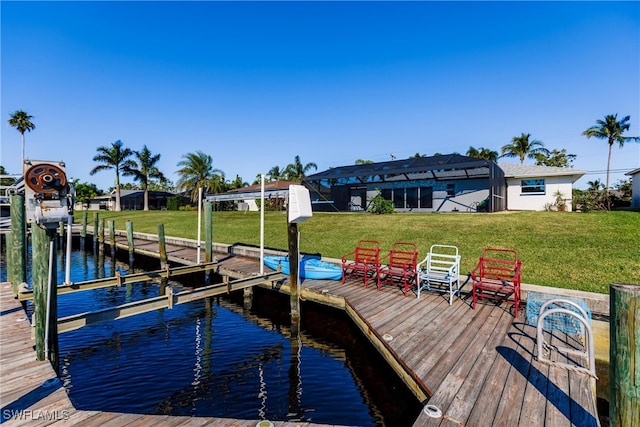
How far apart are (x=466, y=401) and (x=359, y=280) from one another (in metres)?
6.06

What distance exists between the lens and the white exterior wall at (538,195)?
23.5m

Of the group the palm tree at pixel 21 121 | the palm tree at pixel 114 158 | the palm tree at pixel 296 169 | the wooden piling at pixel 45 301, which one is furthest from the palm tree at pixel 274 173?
the wooden piling at pixel 45 301

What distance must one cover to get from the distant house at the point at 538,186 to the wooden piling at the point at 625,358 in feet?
81.3

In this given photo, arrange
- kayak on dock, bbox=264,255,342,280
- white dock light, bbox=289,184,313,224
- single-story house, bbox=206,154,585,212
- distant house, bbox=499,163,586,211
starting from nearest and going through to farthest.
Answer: white dock light, bbox=289,184,313,224 → kayak on dock, bbox=264,255,342,280 → single-story house, bbox=206,154,585,212 → distant house, bbox=499,163,586,211

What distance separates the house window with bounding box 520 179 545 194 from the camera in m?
24.4

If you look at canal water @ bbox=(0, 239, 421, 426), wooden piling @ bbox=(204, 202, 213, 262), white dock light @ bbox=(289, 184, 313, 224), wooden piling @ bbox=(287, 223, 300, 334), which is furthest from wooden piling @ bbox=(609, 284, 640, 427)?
wooden piling @ bbox=(204, 202, 213, 262)

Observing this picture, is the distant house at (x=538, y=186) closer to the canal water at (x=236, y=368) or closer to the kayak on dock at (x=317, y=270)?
the kayak on dock at (x=317, y=270)

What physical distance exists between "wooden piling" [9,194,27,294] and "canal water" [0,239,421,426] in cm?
170

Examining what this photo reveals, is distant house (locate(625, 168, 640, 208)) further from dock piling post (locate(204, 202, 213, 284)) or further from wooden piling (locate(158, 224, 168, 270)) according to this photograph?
wooden piling (locate(158, 224, 168, 270))

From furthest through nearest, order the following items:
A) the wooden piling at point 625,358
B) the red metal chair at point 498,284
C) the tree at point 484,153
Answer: the tree at point 484,153
the red metal chair at point 498,284
the wooden piling at point 625,358

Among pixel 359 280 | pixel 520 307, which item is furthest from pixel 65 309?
pixel 520 307

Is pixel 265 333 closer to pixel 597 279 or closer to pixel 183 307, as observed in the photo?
pixel 183 307

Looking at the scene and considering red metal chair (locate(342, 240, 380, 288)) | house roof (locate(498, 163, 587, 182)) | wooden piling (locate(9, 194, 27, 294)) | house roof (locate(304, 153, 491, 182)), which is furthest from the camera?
house roof (locate(498, 163, 587, 182))

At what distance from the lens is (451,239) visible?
14.7m
